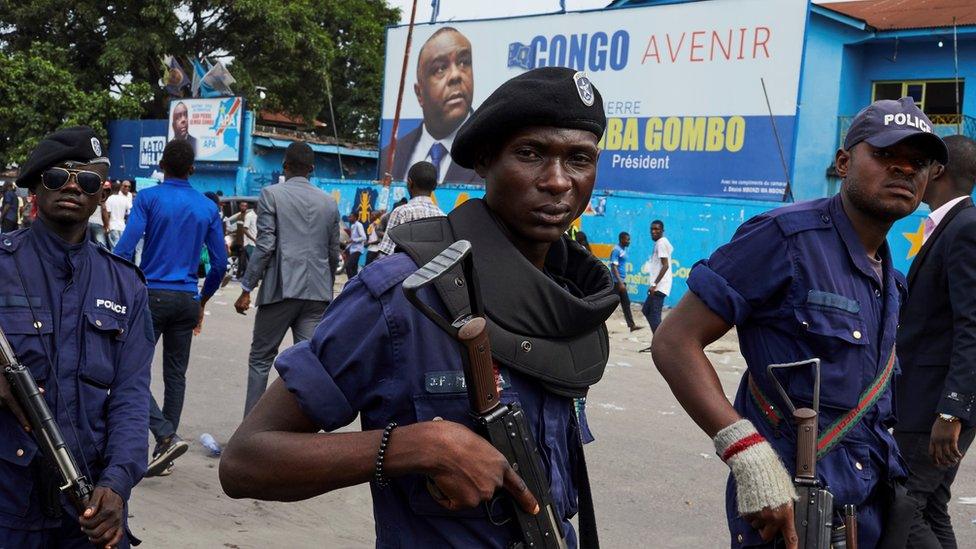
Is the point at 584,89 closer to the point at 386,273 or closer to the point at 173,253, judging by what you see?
the point at 386,273

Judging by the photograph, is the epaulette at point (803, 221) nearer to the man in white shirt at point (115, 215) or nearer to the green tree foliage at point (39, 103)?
the man in white shirt at point (115, 215)

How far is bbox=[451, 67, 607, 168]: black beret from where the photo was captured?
1.88 metres

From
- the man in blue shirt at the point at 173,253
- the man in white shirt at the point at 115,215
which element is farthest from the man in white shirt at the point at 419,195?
the man in white shirt at the point at 115,215

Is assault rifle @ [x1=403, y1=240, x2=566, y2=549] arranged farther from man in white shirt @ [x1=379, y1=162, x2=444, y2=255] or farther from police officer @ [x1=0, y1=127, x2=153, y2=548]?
man in white shirt @ [x1=379, y1=162, x2=444, y2=255]

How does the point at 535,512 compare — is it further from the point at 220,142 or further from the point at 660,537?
the point at 220,142

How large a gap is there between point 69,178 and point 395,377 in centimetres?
194

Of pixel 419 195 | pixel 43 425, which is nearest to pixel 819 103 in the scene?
pixel 419 195

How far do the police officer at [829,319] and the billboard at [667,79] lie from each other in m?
15.5

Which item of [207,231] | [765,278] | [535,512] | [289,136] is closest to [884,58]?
[289,136]

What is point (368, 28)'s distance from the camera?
40000 mm

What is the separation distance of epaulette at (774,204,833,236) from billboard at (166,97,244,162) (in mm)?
27151

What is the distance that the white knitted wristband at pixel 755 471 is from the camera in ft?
8.54

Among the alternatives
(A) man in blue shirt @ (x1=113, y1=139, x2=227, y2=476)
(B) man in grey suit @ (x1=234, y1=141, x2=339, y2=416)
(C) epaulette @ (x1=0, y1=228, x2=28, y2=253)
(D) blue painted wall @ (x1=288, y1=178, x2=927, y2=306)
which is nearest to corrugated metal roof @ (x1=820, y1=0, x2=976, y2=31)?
(D) blue painted wall @ (x1=288, y1=178, x2=927, y2=306)

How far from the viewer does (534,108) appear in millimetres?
1874
